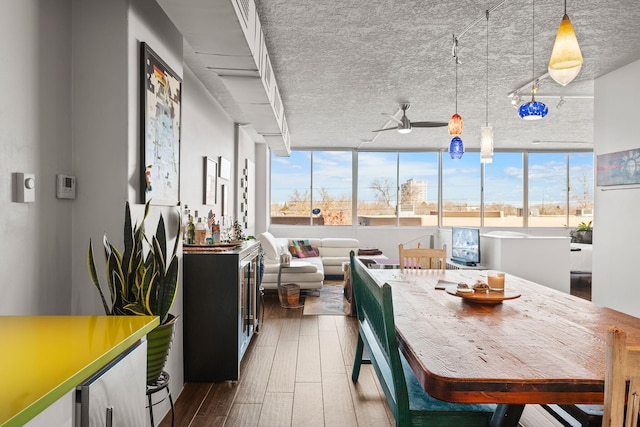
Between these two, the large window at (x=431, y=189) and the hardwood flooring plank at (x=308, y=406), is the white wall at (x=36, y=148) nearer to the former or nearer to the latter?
the hardwood flooring plank at (x=308, y=406)

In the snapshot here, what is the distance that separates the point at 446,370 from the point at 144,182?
1755 mm

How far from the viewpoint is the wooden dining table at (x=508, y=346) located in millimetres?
1333

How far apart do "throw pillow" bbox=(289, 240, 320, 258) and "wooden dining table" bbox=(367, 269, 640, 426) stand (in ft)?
17.7

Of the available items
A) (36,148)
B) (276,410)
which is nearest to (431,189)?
(276,410)

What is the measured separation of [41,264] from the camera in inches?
73.9

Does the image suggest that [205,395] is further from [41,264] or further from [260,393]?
[41,264]

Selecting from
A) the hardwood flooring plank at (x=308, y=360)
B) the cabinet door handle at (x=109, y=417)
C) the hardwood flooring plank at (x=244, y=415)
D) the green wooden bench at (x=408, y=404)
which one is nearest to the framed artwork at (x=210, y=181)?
the hardwood flooring plank at (x=308, y=360)

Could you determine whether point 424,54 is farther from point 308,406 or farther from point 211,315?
point 308,406

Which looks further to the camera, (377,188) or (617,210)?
(377,188)

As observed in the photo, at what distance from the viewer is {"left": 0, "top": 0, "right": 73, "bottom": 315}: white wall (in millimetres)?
1659

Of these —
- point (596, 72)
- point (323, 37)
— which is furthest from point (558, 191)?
point (323, 37)

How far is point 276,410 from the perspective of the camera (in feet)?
9.07

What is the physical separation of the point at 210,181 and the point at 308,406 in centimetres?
280

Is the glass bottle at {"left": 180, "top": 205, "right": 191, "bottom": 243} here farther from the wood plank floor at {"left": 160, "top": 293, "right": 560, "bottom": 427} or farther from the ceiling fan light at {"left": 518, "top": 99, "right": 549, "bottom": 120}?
the ceiling fan light at {"left": 518, "top": 99, "right": 549, "bottom": 120}
